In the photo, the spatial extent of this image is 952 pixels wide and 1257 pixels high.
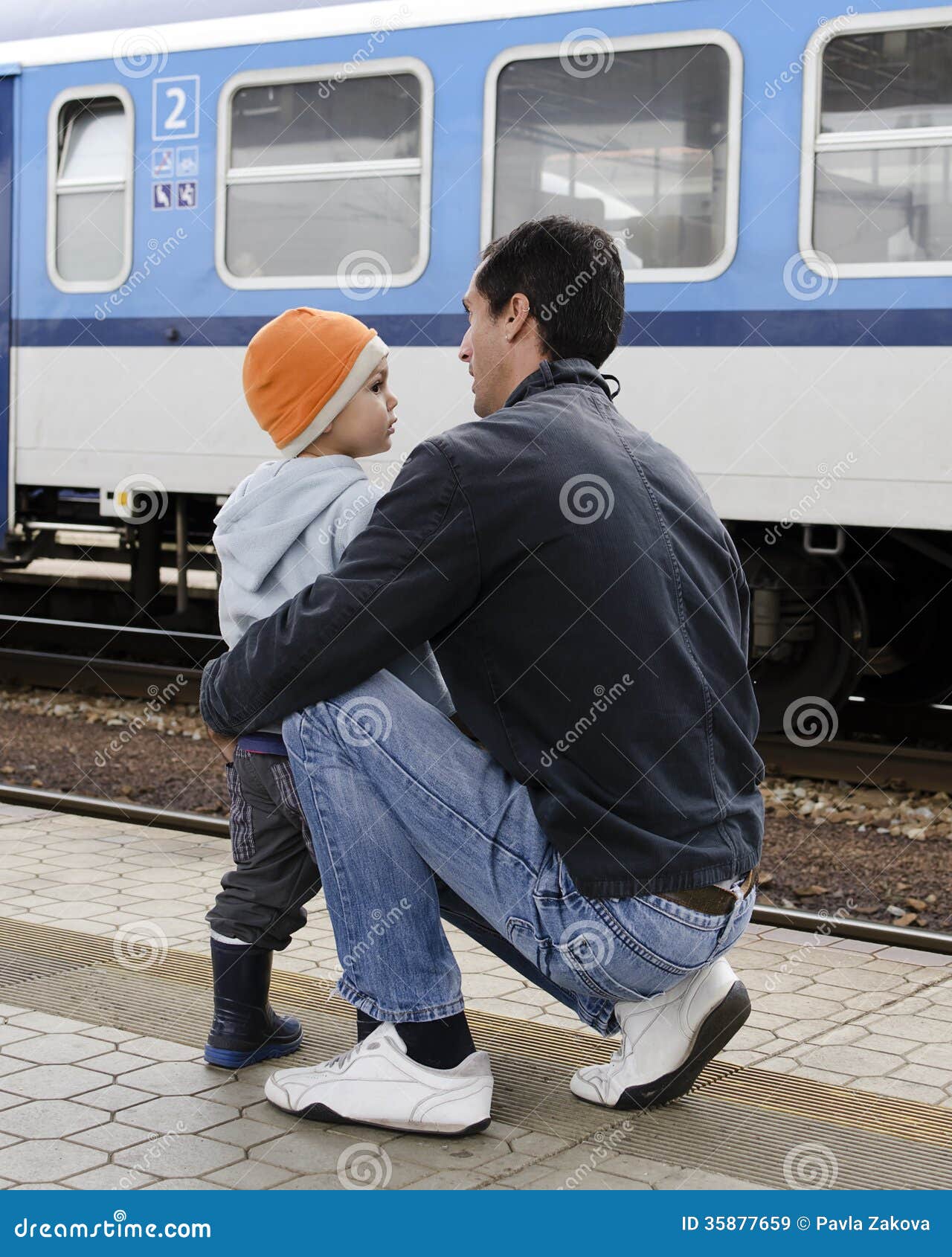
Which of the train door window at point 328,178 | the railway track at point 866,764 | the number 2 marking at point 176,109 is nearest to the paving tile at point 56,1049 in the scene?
the railway track at point 866,764

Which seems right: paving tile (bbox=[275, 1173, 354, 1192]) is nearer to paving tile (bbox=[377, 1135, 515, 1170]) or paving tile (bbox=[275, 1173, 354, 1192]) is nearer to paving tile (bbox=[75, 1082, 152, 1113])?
paving tile (bbox=[377, 1135, 515, 1170])

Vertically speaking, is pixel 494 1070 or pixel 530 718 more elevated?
pixel 530 718

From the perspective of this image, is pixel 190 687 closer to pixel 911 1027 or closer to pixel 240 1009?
pixel 240 1009

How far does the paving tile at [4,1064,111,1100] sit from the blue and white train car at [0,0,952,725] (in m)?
4.09

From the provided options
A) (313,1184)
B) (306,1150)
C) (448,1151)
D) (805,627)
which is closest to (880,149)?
(805,627)

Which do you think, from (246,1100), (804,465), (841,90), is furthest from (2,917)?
(841,90)

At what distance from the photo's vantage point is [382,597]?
2.93 meters

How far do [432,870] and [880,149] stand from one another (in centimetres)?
448

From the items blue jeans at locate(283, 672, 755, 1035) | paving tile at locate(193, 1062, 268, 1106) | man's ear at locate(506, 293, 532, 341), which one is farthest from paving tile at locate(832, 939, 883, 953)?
man's ear at locate(506, 293, 532, 341)

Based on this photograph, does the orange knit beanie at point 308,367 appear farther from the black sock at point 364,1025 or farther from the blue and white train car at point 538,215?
the blue and white train car at point 538,215

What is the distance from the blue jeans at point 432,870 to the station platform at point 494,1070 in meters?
0.31

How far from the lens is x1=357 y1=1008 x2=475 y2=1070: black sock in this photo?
3111 mm

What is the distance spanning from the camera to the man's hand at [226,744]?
322 cm
